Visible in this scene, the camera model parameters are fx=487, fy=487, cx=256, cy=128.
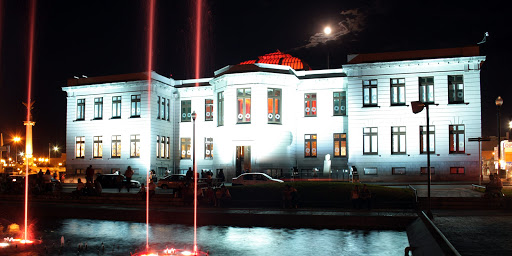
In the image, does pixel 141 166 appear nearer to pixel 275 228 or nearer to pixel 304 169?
pixel 304 169

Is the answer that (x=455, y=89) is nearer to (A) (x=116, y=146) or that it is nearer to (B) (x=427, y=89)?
(B) (x=427, y=89)

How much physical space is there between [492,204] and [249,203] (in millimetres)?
12024

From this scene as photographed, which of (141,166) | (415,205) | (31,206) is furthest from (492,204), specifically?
(141,166)

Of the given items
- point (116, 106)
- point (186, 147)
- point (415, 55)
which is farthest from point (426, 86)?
point (116, 106)

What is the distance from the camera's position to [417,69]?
39.8 meters

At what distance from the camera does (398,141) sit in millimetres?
40375

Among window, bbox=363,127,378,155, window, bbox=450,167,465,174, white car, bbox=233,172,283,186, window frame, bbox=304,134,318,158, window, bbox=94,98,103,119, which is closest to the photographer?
white car, bbox=233,172,283,186

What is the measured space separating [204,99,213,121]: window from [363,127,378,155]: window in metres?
15.9

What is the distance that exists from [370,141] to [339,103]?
5.15 metres

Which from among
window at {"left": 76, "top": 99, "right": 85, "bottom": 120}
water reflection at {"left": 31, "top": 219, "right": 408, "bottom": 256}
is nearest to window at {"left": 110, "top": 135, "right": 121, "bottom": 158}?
window at {"left": 76, "top": 99, "right": 85, "bottom": 120}

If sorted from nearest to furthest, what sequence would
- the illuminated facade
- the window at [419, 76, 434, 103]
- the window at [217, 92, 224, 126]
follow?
the illuminated facade, the window at [419, 76, 434, 103], the window at [217, 92, 224, 126]

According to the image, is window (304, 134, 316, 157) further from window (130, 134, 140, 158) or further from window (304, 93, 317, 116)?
window (130, 134, 140, 158)

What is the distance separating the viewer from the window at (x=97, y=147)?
48.9m

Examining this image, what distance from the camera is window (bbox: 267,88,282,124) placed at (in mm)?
41894
